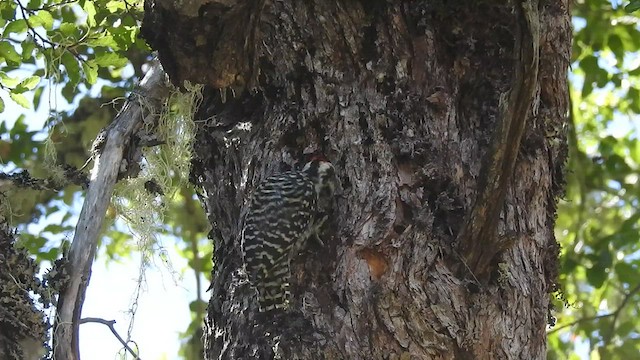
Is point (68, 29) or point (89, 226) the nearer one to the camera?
point (89, 226)

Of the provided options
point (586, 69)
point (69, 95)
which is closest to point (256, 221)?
point (69, 95)

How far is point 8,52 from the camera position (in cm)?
334

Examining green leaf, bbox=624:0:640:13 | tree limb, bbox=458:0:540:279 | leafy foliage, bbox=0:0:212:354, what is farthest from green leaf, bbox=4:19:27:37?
green leaf, bbox=624:0:640:13

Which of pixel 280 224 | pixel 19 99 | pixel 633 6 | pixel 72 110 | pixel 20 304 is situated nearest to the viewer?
pixel 20 304

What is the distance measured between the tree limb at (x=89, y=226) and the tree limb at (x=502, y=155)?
42.9 inches

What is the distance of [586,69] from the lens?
5.27 meters

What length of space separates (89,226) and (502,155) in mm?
1224

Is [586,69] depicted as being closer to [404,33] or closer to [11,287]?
[404,33]

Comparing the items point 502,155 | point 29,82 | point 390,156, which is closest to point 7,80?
point 29,82

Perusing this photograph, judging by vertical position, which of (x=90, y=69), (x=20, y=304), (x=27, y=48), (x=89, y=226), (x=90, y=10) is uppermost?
(x=90, y=10)

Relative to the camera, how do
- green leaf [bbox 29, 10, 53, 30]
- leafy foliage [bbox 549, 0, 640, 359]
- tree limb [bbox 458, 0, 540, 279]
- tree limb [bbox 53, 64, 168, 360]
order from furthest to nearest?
1. leafy foliage [bbox 549, 0, 640, 359]
2. green leaf [bbox 29, 10, 53, 30]
3. tree limb [bbox 53, 64, 168, 360]
4. tree limb [bbox 458, 0, 540, 279]

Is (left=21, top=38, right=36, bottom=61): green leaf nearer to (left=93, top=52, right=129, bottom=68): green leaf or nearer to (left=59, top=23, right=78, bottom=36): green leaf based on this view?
(left=59, top=23, right=78, bottom=36): green leaf

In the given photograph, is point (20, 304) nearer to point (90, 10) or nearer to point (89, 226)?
point (89, 226)

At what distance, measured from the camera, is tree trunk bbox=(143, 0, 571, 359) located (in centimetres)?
231
